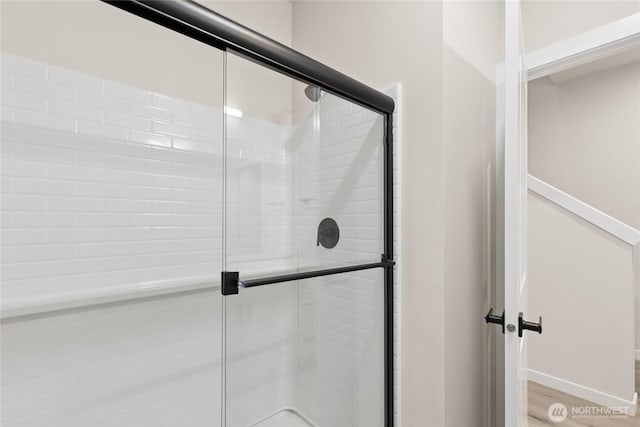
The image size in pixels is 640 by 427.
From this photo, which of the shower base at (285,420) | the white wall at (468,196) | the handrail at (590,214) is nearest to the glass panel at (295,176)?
the white wall at (468,196)

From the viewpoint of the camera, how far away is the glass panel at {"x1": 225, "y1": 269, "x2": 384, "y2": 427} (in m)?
0.86

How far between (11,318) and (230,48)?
3.47 ft

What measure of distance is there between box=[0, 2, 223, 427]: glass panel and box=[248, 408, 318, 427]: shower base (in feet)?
1.94

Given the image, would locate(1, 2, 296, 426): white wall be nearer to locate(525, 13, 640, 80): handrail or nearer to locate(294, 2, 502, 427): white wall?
locate(294, 2, 502, 427): white wall

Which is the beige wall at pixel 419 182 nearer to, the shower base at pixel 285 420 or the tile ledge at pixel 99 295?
the shower base at pixel 285 420

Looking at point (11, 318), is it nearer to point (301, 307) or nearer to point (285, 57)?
point (301, 307)

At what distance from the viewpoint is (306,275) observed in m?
1.00

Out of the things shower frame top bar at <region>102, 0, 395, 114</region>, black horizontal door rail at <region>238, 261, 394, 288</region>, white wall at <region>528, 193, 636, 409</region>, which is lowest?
white wall at <region>528, 193, 636, 409</region>

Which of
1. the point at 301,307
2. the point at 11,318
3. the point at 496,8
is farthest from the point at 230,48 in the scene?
the point at 496,8

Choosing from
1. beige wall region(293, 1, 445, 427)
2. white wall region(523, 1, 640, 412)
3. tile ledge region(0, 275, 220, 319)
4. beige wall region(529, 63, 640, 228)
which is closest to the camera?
tile ledge region(0, 275, 220, 319)

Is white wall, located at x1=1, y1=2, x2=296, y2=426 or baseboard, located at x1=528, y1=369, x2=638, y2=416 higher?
white wall, located at x1=1, y1=2, x2=296, y2=426

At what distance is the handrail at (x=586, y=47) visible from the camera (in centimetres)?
119

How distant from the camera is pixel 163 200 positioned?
1.37 metres

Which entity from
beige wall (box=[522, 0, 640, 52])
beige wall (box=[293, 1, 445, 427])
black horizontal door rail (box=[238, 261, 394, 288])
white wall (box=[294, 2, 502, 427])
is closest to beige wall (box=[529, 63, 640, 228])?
beige wall (box=[522, 0, 640, 52])
